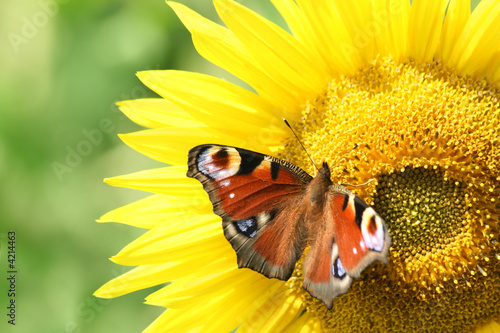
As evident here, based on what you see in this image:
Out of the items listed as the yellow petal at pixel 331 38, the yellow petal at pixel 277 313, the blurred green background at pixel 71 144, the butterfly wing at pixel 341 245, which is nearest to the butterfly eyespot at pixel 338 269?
the butterfly wing at pixel 341 245

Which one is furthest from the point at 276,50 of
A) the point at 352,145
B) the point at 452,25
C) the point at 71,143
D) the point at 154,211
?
the point at 71,143

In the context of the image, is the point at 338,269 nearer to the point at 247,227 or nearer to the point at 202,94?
the point at 247,227

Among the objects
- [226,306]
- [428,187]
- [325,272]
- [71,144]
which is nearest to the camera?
[325,272]

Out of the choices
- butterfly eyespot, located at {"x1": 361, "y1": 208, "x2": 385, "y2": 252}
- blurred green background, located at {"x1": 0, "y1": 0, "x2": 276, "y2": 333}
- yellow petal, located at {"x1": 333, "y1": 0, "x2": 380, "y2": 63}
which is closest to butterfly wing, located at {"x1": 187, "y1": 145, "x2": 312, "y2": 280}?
butterfly eyespot, located at {"x1": 361, "y1": 208, "x2": 385, "y2": 252}

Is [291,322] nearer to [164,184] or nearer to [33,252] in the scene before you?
[164,184]

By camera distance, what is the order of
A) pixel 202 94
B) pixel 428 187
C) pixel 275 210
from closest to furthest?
pixel 428 187 < pixel 275 210 < pixel 202 94

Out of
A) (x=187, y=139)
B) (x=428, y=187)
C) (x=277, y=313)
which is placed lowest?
(x=277, y=313)

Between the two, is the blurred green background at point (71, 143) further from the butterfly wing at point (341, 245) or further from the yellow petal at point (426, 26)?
the butterfly wing at point (341, 245)

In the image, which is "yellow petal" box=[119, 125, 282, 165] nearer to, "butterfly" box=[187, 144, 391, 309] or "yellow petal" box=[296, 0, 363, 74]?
"butterfly" box=[187, 144, 391, 309]
